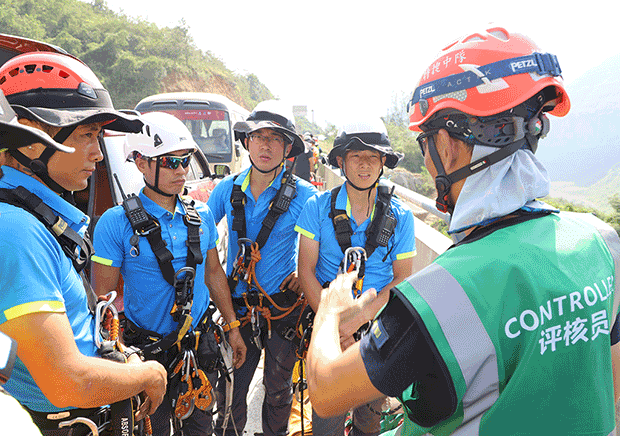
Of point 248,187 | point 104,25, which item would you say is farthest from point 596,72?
point 248,187

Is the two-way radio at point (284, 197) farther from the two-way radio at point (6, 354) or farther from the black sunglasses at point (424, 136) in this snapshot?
the two-way radio at point (6, 354)

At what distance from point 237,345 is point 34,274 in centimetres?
187

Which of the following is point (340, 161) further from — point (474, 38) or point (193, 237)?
point (474, 38)

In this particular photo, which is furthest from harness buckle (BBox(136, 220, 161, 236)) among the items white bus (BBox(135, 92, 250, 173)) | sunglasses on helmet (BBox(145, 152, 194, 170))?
white bus (BBox(135, 92, 250, 173))

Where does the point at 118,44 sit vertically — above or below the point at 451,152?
above

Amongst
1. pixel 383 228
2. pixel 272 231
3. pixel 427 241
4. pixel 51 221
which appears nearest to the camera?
pixel 51 221

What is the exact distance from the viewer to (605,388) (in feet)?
3.62

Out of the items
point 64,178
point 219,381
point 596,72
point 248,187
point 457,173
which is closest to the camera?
point 457,173

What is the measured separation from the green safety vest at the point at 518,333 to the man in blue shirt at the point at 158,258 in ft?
6.09

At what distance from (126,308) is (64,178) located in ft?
3.84

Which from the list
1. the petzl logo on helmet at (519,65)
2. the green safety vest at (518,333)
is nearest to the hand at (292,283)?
the green safety vest at (518,333)

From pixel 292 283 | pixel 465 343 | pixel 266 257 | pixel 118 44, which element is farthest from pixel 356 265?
pixel 118 44

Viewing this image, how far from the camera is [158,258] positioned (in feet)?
8.09

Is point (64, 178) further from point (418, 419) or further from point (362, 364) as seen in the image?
point (418, 419)
